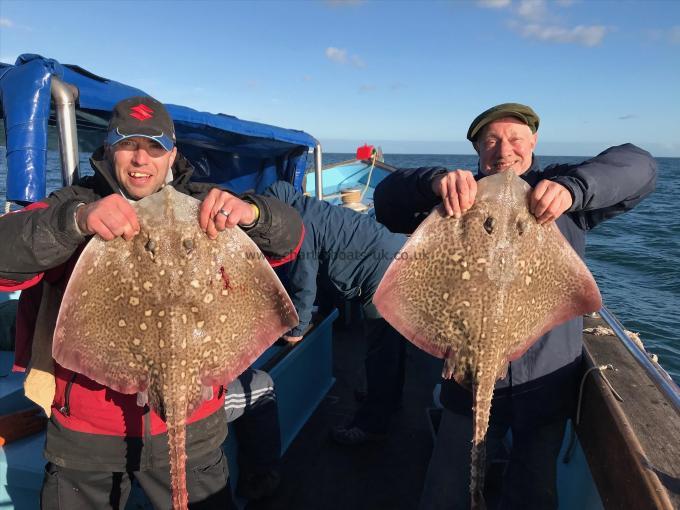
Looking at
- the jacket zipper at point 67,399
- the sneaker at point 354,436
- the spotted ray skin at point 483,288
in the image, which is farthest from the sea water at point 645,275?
the sneaker at point 354,436

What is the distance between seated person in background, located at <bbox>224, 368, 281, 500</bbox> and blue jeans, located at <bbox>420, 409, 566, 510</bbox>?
1.16 m

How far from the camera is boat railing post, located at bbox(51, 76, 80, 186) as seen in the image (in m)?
2.54

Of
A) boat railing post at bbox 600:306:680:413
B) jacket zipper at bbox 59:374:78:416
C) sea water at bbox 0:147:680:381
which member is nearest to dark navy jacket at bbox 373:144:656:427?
boat railing post at bbox 600:306:680:413

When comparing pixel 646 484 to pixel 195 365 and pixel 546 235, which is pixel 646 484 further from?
pixel 195 365

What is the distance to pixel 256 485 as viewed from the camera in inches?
123

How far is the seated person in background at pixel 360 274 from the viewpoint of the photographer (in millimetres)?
3807

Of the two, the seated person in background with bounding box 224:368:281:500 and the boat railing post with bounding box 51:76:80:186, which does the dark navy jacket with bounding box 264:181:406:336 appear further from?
the boat railing post with bounding box 51:76:80:186

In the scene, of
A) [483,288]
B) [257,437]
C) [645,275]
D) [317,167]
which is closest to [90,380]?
[257,437]

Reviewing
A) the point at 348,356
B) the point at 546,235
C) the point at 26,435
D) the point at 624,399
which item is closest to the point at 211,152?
the point at 348,356

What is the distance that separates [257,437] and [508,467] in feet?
5.53

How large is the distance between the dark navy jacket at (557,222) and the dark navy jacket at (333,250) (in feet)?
4.44

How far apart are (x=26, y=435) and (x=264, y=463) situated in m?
1.52

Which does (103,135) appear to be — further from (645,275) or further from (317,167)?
(645,275)

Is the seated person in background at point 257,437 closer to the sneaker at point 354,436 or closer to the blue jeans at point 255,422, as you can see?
the blue jeans at point 255,422
